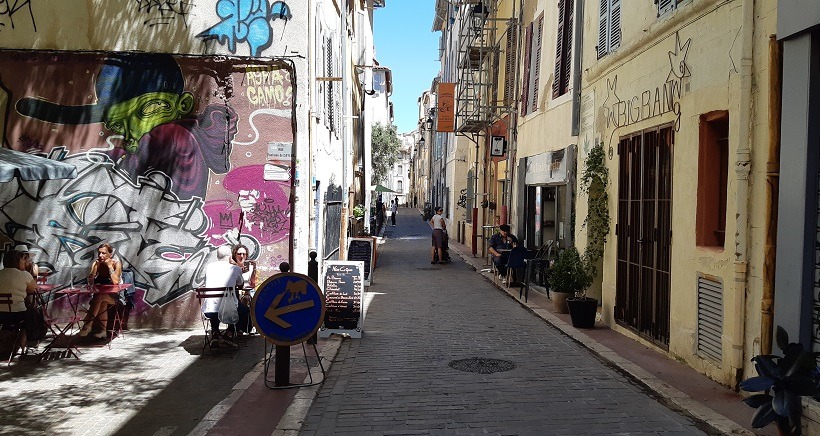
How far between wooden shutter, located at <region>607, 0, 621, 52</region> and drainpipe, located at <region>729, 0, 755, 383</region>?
382cm

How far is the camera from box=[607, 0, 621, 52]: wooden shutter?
A: 10065mm

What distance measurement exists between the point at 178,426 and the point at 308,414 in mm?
1103

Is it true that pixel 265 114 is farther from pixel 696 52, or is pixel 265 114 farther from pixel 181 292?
pixel 696 52

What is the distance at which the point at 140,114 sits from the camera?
395 inches

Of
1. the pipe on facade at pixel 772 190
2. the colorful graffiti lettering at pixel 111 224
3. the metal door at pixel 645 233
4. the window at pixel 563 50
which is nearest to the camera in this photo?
the pipe on facade at pixel 772 190

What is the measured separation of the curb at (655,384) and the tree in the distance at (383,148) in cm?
3801

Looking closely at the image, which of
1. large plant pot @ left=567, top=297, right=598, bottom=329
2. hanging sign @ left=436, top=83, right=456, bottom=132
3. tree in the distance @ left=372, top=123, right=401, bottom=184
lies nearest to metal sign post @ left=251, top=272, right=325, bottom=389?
large plant pot @ left=567, top=297, right=598, bottom=329

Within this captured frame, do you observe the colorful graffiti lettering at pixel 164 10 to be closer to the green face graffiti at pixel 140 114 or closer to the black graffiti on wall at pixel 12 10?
the green face graffiti at pixel 140 114

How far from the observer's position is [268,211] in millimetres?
10258

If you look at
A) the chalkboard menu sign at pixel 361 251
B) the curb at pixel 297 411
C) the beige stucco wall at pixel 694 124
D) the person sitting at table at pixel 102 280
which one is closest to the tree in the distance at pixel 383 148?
the chalkboard menu sign at pixel 361 251

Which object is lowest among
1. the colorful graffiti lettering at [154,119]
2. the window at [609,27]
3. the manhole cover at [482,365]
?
the manhole cover at [482,365]

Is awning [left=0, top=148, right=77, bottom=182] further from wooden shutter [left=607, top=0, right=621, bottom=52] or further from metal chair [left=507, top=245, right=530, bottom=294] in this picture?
metal chair [left=507, top=245, right=530, bottom=294]

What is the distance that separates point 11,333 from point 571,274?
7828 millimetres

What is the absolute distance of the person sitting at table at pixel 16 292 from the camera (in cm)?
805
